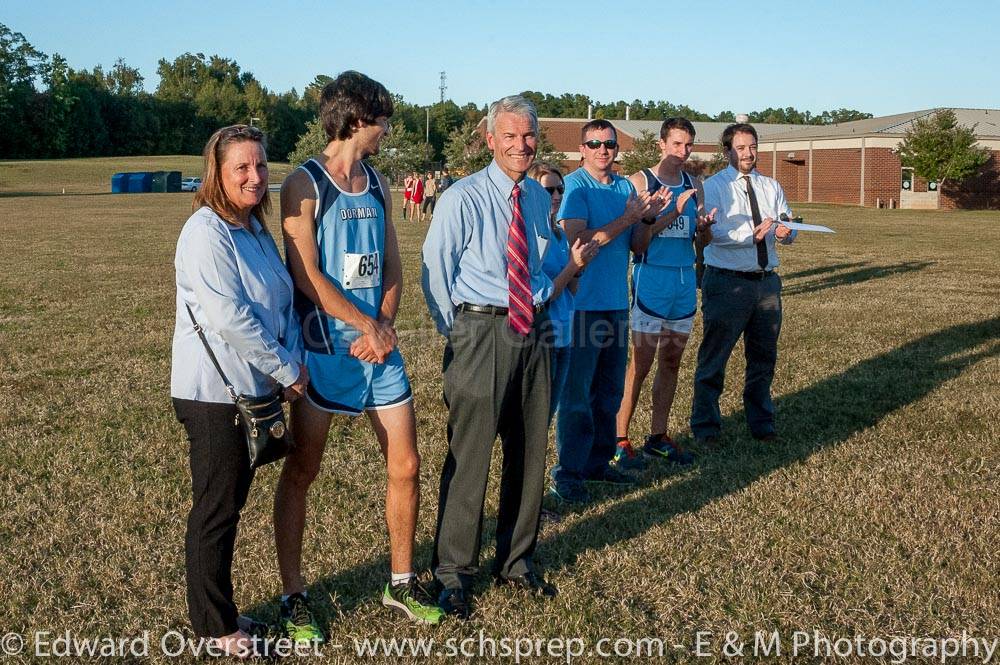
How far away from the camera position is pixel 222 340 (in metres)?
3.37

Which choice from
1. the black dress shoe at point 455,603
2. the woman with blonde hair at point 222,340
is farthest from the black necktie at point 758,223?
the woman with blonde hair at point 222,340

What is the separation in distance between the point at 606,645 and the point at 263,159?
92.8 inches

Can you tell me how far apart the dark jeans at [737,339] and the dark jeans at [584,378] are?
3.85 feet

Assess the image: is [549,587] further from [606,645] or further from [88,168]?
[88,168]

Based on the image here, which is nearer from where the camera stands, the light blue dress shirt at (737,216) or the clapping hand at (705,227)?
the clapping hand at (705,227)

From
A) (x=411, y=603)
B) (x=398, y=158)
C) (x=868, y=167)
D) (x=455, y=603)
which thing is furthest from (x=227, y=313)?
(x=398, y=158)

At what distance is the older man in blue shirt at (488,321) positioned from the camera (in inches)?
155

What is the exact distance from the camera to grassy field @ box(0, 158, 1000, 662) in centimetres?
407

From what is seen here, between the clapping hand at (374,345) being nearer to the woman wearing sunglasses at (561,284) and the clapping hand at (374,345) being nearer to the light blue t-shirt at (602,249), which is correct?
the woman wearing sunglasses at (561,284)

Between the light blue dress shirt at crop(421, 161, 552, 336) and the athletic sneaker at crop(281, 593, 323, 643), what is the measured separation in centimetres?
131

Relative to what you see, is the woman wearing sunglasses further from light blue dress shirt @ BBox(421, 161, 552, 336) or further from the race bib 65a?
the race bib 65a

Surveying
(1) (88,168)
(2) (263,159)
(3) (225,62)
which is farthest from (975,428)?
(3) (225,62)

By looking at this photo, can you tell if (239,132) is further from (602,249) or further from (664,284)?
(664,284)

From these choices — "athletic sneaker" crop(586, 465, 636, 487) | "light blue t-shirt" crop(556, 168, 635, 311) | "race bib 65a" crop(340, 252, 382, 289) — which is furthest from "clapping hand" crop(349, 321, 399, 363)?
"athletic sneaker" crop(586, 465, 636, 487)
